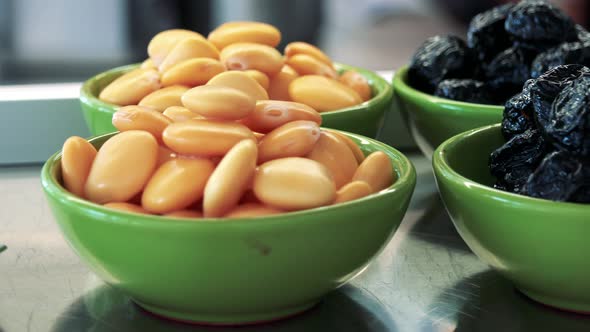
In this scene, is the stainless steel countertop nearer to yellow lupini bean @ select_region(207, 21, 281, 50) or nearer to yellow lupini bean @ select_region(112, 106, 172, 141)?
yellow lupini bean @ select_region(112, 106, 172, 141)

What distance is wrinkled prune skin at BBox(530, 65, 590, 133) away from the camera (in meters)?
0.65

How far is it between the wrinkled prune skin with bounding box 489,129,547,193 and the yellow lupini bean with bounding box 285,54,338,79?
27 cm

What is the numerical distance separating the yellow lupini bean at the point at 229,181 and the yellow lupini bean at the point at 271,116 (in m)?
0.07

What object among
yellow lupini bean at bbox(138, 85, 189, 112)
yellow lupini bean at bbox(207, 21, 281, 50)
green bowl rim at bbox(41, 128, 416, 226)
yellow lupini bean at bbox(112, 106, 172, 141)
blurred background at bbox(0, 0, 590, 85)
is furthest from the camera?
blurred background at bbox(0, 0, 590, 85)

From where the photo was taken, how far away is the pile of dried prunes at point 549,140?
1.95ft

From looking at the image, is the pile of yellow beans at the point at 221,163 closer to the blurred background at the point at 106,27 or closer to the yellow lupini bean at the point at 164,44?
the yellow lupini bean at the point at 164,44

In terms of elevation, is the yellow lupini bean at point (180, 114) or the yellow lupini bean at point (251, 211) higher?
the yellow lupini bean at point (180, 114)

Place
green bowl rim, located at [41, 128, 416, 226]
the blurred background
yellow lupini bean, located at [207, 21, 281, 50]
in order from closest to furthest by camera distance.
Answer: green bowl rim, located at [41, 128, 416, 226] < yellow lupini bean, located at [207, 21, 281, 50] < the blurred background

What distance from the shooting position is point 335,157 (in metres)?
0.65

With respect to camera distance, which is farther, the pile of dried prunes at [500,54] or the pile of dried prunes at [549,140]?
the pile of dried prunes at [500,54]

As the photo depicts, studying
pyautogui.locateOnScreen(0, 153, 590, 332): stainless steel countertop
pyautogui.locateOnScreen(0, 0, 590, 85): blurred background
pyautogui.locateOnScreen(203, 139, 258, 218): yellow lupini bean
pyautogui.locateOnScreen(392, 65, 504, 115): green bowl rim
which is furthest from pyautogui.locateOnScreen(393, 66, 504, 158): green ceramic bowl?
pyautogui.locateOnScreen(0, 0, 590, 85): blurred background

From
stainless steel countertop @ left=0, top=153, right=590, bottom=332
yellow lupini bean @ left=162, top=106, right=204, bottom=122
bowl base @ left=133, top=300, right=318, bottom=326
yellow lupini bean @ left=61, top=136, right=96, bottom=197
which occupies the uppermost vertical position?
yellow lupini bean @ left=162, top=106, right=204, bottom=122

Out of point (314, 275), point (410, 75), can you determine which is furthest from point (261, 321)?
point (410, 75)

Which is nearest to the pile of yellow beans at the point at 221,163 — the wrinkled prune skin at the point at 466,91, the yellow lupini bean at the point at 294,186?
the yellow lupini bean at the point at 294,186
